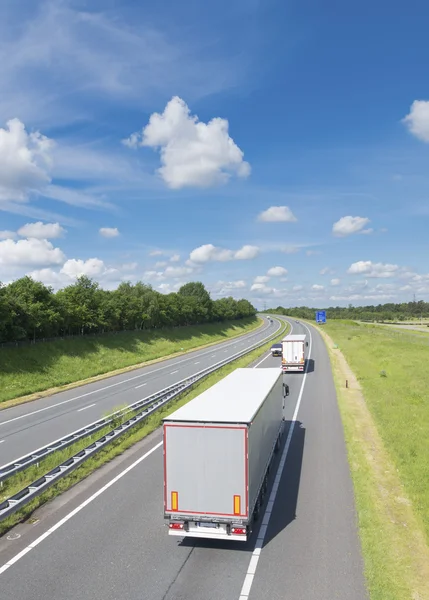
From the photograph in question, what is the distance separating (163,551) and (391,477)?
842cm

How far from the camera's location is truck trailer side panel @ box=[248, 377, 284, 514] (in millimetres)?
10758

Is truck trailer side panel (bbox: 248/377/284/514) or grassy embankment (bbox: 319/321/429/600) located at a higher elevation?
truck trailer side panel (bbox: 248/377/284/514)

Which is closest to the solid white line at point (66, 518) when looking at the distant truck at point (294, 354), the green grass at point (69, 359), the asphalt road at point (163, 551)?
the asphalt road at point (163, 551)

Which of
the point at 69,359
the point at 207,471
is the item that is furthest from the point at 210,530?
the point at 69,359

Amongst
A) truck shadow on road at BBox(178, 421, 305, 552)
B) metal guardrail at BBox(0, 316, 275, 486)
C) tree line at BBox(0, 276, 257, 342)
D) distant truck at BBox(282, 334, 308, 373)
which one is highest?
tree line at BBox(0, 276, 257, 342)

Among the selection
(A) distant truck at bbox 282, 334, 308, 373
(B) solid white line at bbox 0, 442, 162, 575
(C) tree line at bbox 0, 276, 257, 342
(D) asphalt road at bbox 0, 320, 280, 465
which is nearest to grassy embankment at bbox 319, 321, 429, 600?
(A) distant truck at bbox 282, 334, 308, 373

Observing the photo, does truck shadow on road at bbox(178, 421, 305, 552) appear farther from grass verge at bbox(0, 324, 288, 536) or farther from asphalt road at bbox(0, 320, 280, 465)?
asphalt road at bbox(0, 320, 280, 465)

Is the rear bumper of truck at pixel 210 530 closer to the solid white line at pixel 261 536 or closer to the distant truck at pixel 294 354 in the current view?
the solid white line at pixel 261 536

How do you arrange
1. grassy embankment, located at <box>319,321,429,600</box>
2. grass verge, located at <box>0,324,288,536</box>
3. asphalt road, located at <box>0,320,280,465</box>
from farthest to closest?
asphalt road, located at <box>0,320,280,465</box>, grass verge, located at <box>0,324,288,536</box>, grassy embankment, located at <box>319,321,429,600</box>

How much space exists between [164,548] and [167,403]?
50.3ft

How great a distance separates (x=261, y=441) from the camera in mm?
12367

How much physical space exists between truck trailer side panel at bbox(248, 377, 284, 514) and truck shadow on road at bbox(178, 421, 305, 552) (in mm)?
968

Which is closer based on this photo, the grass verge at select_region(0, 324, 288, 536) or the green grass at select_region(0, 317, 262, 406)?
the grass verge at select_region(0, 324, 288, 536)

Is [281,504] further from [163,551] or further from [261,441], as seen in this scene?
[163,551]
